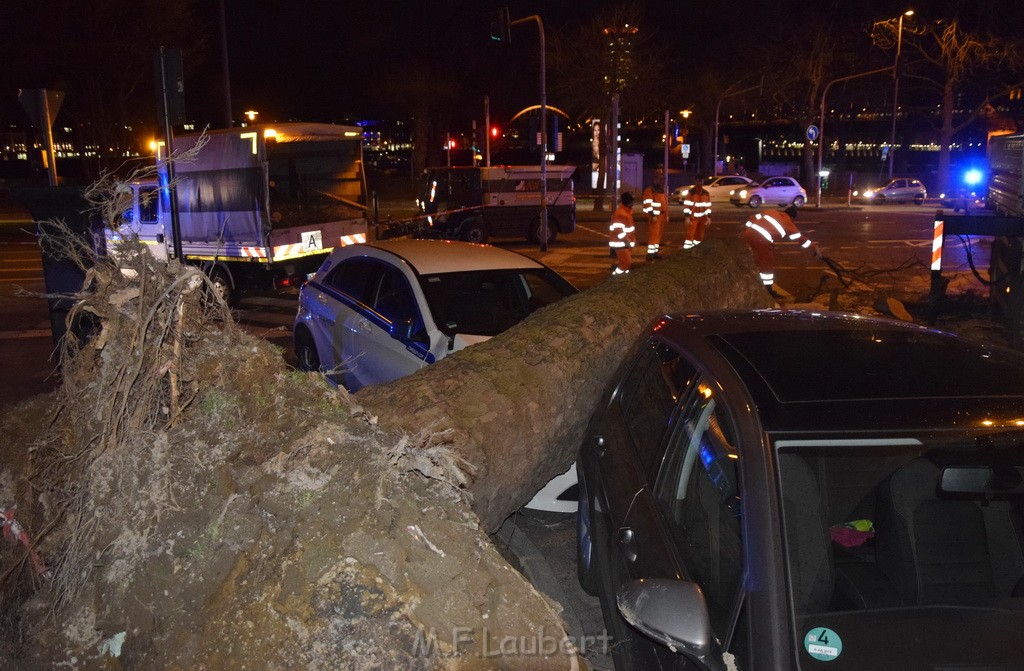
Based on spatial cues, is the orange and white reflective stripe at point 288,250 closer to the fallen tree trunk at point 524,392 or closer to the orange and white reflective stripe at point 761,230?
the orange and white reflective stripe at point 761,230

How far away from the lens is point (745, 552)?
2354mm

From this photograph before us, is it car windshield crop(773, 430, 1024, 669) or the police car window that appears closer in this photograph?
car windshield crop(773, 430, 1024, 669)

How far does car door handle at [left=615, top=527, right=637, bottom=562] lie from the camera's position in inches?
120

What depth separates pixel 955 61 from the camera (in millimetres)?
43188

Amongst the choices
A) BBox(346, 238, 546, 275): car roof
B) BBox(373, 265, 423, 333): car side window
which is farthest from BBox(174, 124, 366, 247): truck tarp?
BBox(373, 265, 423, 333): car side window

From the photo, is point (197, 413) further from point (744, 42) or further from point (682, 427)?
point (744, 42)

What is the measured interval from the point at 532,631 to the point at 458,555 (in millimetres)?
282

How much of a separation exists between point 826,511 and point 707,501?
0.37 m

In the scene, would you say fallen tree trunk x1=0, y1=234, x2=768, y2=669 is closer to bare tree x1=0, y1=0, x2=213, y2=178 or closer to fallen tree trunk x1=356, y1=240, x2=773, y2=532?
fallen tree trunk x1=356, y1=240, x2=773, y2=532

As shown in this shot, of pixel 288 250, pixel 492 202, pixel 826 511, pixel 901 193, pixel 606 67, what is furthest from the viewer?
pixel 606 67

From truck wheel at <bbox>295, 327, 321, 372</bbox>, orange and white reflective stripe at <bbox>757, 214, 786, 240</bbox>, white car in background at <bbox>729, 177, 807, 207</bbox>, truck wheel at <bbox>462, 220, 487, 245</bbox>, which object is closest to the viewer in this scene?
truck wheel at <bbox>295, 327, 321, 372</bbox>

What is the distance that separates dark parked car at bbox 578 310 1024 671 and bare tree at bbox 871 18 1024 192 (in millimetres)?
43234

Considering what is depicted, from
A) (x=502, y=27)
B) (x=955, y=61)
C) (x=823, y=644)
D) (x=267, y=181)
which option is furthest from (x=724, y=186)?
(x=823, y=644)

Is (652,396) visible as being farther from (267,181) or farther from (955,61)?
(955,61)
